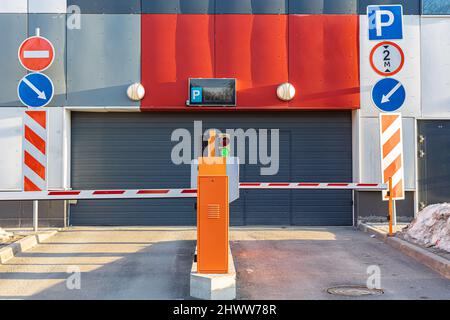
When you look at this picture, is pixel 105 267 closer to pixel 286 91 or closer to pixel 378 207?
pixel 286 91

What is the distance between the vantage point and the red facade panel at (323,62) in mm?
12922

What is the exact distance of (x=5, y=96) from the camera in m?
12.7

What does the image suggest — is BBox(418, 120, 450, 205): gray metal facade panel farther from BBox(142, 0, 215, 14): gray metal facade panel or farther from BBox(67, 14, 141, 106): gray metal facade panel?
BBox(67, 14, 141, 106): gray metal facade panel

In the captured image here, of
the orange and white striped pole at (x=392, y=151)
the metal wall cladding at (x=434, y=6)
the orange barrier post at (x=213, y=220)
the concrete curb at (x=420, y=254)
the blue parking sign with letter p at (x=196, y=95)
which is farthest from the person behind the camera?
the metal wall cladding at (x=434, y=6)

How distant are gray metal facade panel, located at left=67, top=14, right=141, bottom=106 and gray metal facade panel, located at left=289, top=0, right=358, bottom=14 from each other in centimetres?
355

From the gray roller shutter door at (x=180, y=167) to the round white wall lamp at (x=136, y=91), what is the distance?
0.65 meters

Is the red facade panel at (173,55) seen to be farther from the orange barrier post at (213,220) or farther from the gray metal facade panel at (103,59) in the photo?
the orange barrier post at (213,220)

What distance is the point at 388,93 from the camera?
1098 centimetres

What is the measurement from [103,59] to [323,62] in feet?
16.1

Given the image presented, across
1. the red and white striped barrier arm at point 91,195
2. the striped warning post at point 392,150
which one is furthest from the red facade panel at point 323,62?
the red and white striped barrier arm at point 91,195

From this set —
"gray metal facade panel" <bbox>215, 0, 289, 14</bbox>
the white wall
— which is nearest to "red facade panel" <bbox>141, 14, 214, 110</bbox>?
"gray metal facade panel" <bbox>215, 0, 289, 14</bbox>

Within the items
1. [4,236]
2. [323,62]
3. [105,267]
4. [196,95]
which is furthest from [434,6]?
[4,236]
